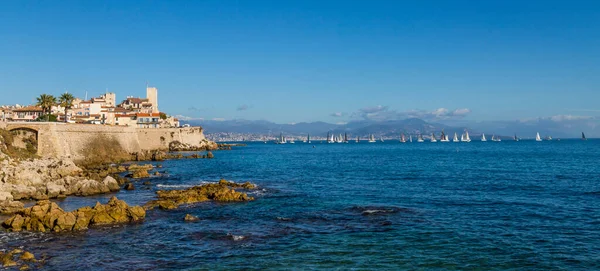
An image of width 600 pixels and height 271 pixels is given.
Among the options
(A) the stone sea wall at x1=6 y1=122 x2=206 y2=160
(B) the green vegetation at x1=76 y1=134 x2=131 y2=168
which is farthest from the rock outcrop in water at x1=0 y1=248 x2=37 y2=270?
(B) the green vegetation at x1=76 y1=134 x2=131 y2=168

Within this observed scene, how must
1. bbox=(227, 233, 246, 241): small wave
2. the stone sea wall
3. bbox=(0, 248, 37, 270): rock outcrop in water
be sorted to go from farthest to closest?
the stone sea wall
bbox=(227, 233, 246, 241): small wave
bbox=(0, 248, 37, 270): rock outcrop in water

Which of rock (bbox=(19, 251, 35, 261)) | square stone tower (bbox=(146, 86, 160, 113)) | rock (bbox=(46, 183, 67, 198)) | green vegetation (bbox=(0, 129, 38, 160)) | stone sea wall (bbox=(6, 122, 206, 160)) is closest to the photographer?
rock (bbox=(19, 251, 35, 261))

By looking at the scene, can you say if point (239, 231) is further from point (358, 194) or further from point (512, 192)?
point (512, 192)

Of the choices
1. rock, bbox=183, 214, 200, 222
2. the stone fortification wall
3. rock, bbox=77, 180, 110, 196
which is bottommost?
rock, bbox=183, 214, 200, 222

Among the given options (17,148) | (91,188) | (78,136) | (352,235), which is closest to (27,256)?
(352,235)

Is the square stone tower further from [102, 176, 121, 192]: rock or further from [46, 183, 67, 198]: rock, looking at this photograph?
[46, 183, 67, 198]: rock

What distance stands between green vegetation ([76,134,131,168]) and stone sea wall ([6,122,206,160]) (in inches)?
30.1

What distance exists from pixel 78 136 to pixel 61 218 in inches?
2175

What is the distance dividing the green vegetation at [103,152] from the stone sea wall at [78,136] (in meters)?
0.77

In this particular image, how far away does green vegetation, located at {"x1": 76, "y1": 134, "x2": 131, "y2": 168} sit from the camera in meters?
77.9

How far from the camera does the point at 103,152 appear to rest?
86188 mm

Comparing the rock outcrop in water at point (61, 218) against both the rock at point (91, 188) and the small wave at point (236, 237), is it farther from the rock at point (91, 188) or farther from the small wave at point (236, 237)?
the rock at point (91, 188)

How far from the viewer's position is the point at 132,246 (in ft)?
83.3

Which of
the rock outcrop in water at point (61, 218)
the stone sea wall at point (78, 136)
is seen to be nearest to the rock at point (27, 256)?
the rock outcrop in water at point (61, 218)
